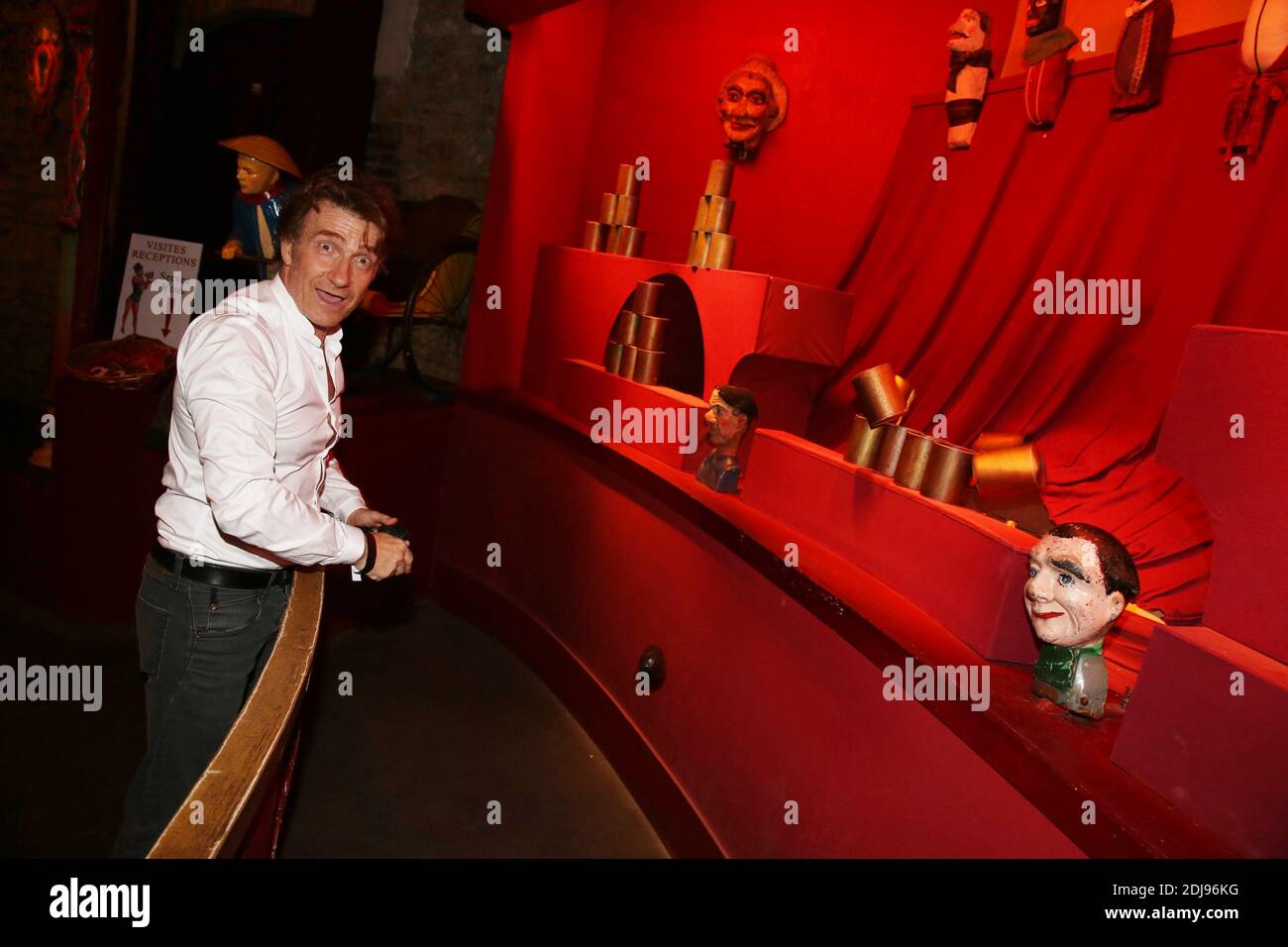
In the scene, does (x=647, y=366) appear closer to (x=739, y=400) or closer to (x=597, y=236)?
(x=739, y=400)

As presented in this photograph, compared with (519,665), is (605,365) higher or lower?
higher

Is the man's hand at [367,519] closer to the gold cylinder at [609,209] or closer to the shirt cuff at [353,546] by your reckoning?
the shirt cuff at [353,546]

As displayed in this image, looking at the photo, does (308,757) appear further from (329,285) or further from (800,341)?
(800,341)

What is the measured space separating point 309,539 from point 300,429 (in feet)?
0.94

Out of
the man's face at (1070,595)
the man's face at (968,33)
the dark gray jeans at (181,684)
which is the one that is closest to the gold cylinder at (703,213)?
the man's face at (968,33)

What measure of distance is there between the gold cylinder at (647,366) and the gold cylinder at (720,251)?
429mm

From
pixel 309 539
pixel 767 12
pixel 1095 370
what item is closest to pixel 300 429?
pixel 309 539

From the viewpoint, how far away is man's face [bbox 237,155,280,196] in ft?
12.5

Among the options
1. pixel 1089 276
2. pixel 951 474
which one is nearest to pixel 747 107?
pixel 1089 276

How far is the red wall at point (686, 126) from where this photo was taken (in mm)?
3943

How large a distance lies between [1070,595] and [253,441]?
5.23 ft

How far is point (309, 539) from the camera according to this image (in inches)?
73.1

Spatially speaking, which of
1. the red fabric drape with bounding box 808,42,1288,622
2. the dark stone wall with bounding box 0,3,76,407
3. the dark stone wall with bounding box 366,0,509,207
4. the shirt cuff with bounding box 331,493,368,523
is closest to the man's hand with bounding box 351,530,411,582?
the shirt cuff with bounding box 331,493,368,523

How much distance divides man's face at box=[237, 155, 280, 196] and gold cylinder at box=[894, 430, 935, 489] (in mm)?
→ 2825
